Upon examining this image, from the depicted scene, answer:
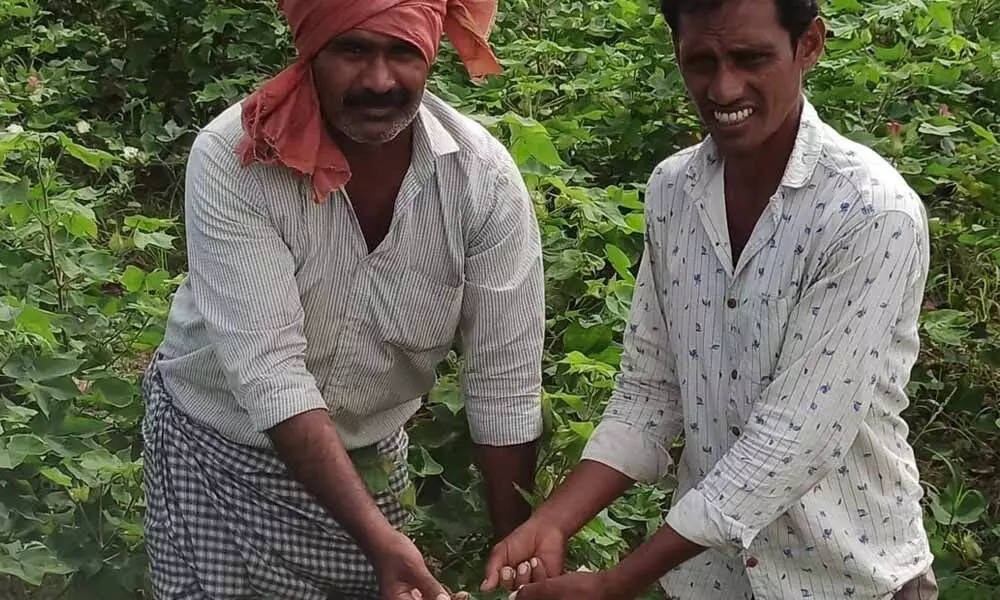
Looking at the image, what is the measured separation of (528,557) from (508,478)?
27cm

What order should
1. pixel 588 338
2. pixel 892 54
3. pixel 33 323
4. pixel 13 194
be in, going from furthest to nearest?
pixel 892 54
pixel 13 194
pixel 588 338
pixel 33 323

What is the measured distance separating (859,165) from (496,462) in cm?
91

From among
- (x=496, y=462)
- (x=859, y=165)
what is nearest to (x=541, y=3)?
(x=496, y=462)

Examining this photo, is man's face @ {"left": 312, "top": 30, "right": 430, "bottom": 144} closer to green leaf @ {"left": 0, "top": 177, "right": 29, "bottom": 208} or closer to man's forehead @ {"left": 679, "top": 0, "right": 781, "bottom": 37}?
man's forehead @ {"left": 679, "top": 0, "right": 781, "bottom": 37}

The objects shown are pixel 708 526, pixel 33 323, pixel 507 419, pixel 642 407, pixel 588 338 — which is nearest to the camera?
pixel 708 526

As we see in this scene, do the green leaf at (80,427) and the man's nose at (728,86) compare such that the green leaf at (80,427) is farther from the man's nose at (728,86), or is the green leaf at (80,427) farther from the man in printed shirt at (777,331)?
the man's nose at (728,86)

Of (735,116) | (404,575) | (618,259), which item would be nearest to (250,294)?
(404,575)

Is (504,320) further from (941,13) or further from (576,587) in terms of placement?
(941,13)

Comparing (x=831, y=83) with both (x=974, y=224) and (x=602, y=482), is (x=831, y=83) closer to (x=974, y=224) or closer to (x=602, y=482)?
(x=974, y=224)

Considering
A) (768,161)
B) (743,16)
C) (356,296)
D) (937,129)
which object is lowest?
(937,129)

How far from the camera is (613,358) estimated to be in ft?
9.16

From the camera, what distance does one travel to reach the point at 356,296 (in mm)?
2148

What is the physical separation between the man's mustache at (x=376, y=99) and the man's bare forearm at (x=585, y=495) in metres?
0.64

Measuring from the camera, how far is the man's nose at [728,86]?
5.66 feet
